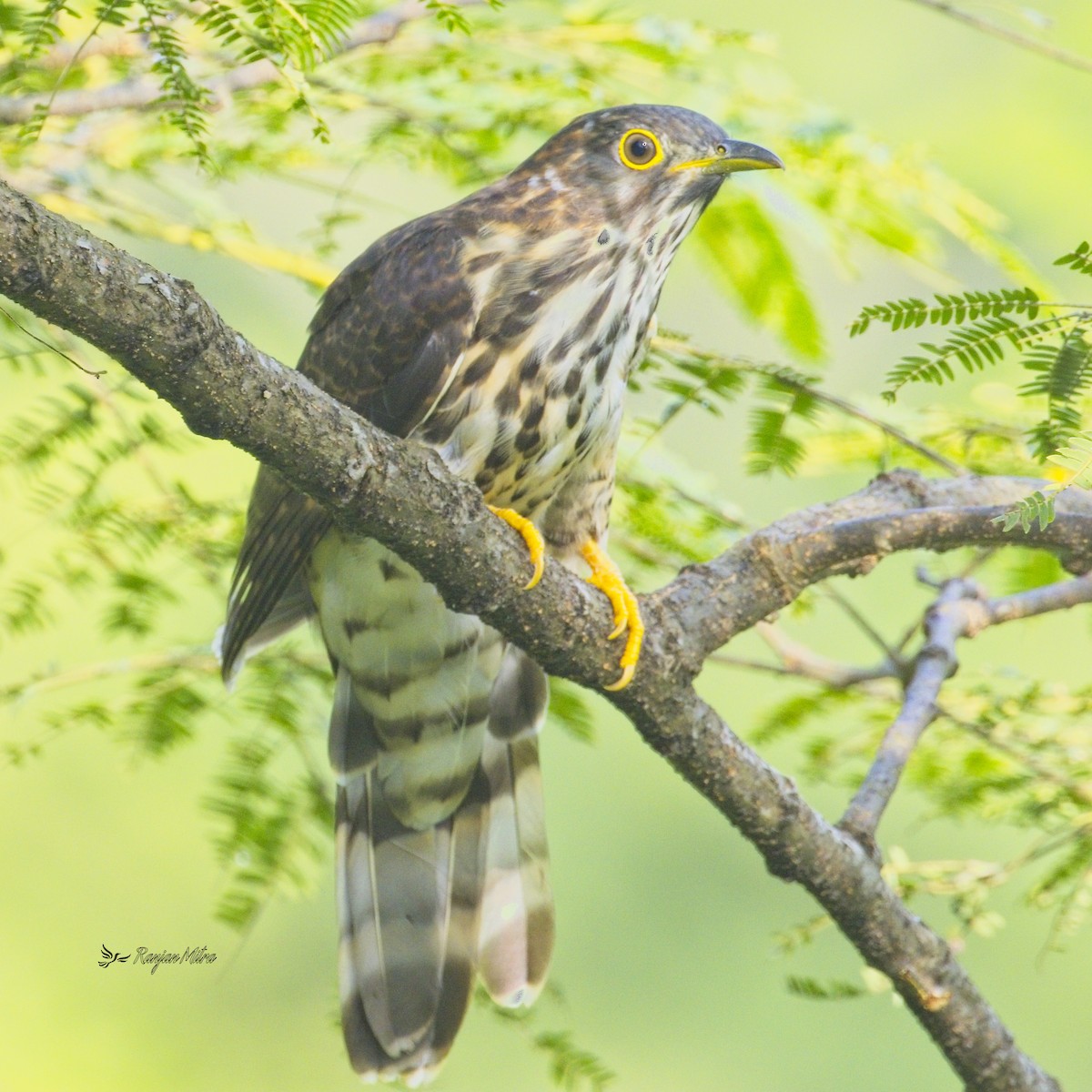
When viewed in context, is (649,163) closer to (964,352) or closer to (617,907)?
(964,352)

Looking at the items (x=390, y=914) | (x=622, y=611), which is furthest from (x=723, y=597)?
(x=390, y=914)

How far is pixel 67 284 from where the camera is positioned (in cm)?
137

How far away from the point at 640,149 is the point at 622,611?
0.96 m

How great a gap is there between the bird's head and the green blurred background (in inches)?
121

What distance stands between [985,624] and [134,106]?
1.94 metres

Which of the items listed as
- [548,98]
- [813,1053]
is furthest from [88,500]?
[813,1053]

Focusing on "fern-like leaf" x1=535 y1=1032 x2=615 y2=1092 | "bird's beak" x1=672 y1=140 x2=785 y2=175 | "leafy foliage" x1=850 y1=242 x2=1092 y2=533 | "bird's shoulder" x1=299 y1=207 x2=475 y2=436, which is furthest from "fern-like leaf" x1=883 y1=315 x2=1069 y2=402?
"fern-like leaf" x1=535 y1=1032 x2=615 y2=1092

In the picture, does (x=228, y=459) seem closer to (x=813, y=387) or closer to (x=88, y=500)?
(x=88, y=500)

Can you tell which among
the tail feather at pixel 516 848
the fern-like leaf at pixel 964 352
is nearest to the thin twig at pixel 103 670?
the tail feather at pixel 516 848

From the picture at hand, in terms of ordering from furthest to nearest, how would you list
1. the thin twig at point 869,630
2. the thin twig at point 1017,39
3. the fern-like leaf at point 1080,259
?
the thin twig at point 869,630 → the thin twig at point 1017,39 → the fern-like leaf at point 1080,259

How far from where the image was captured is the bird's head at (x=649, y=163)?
2619 millimetres

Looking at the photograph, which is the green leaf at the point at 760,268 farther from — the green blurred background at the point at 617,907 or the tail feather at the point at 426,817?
the green blurred background at the point at 617,907

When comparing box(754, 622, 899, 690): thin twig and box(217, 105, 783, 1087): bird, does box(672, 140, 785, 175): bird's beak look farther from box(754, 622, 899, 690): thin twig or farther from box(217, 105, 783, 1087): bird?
box(754, 622, 899, 690): thin twig

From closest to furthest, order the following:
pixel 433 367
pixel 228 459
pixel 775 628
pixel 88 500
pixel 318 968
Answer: pixel 433 367 → pixel 88 500 → pixel 775 628 → pixel 228 459 → pixel 318 968
